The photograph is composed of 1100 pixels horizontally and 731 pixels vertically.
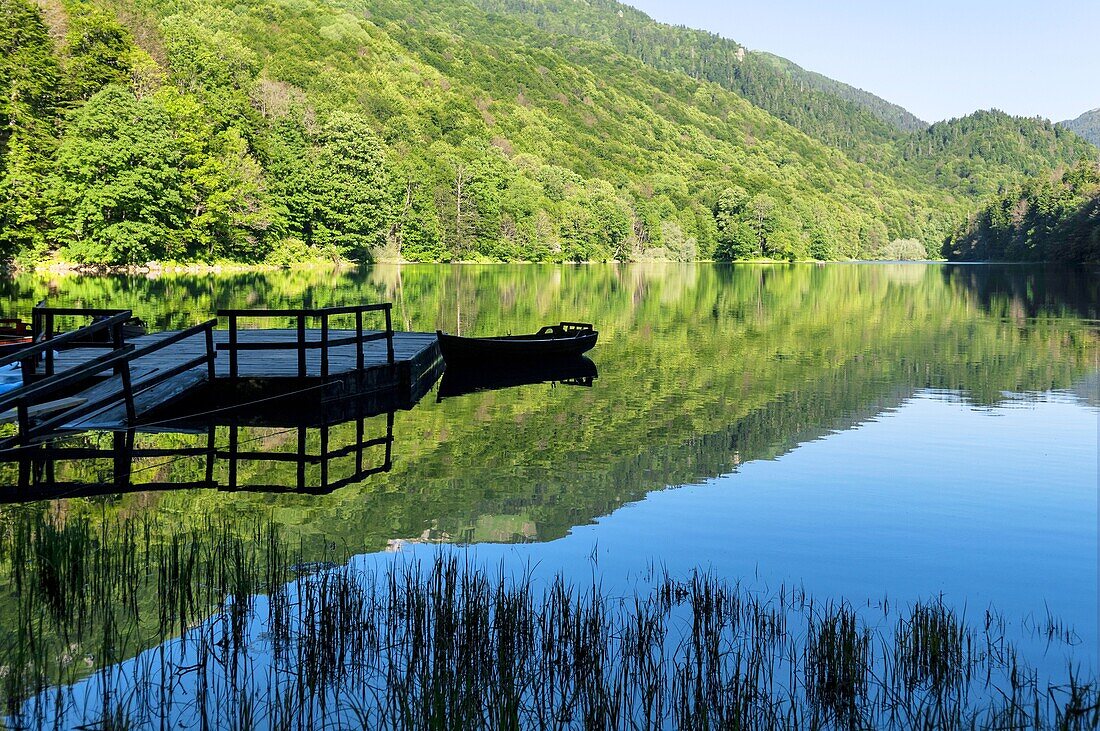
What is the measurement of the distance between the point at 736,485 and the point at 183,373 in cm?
1123

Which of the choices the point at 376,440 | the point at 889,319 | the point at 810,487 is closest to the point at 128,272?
the point at 889,319

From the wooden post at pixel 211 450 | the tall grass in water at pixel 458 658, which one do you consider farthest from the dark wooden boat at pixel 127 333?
the tall grass in water at pixel 458 658

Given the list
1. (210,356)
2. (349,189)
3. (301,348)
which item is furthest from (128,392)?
(349,189)

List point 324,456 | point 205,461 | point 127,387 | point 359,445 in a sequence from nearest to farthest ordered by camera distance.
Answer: point 205,461 < point 324,456 < point 127,387 < point 359,445

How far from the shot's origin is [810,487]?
1469 centimetres

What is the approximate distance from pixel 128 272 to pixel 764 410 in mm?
60908

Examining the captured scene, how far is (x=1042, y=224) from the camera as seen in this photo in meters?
138

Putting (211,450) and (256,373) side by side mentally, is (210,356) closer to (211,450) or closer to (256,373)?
(256,373)

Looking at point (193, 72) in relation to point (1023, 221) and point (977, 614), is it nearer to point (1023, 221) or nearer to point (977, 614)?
point (977, 614)

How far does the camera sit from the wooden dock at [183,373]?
579 inches

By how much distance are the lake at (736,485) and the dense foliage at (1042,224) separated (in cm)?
9119

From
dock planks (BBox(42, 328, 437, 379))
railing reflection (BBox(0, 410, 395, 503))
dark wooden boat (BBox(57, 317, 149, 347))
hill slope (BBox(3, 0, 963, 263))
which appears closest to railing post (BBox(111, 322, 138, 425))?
railing reflection (BBox(0, 410, 395, 503))

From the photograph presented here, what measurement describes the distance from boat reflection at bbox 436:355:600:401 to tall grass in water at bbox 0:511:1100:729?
612 inches

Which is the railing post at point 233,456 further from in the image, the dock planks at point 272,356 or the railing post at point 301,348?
the dock planks at point 272,356
